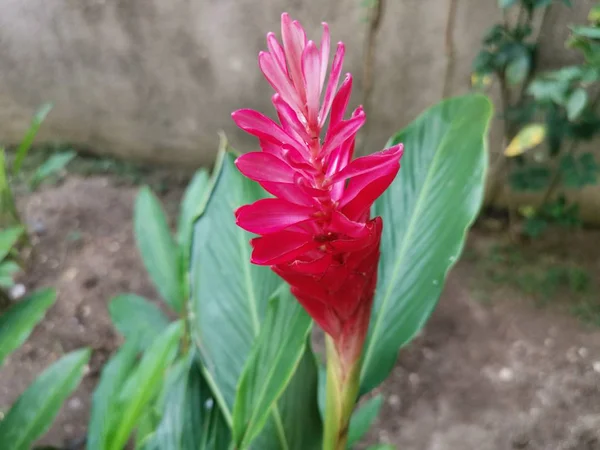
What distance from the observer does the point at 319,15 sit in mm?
1485

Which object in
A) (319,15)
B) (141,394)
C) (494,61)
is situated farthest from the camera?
(319,15)

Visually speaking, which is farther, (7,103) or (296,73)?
(7,103)

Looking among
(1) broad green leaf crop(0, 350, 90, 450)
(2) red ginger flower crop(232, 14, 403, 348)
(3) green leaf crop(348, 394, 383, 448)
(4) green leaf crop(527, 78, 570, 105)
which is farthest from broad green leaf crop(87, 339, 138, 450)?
(4) green leaf crop(527, 78, 570, 105)

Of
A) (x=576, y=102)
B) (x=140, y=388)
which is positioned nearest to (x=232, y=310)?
(x=140, y=388)

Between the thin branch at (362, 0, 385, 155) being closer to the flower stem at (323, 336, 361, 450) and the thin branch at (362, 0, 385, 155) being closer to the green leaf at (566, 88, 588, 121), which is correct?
the green leaf at (566, 88, 588, 121)

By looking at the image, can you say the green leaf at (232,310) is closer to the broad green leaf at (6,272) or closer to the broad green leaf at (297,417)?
the broad green leaf at (297,417)

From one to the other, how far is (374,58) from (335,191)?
128 centimetres

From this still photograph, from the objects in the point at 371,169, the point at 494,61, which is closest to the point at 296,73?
the point at 371,169

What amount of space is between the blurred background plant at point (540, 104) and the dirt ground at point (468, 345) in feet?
0.61

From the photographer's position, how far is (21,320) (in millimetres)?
878

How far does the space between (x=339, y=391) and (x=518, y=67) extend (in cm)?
106

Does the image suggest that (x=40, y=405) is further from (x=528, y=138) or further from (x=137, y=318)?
(x=528, y=138)

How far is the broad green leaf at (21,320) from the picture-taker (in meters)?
0.84

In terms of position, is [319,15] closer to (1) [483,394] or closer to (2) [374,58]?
(2) [374,58]
